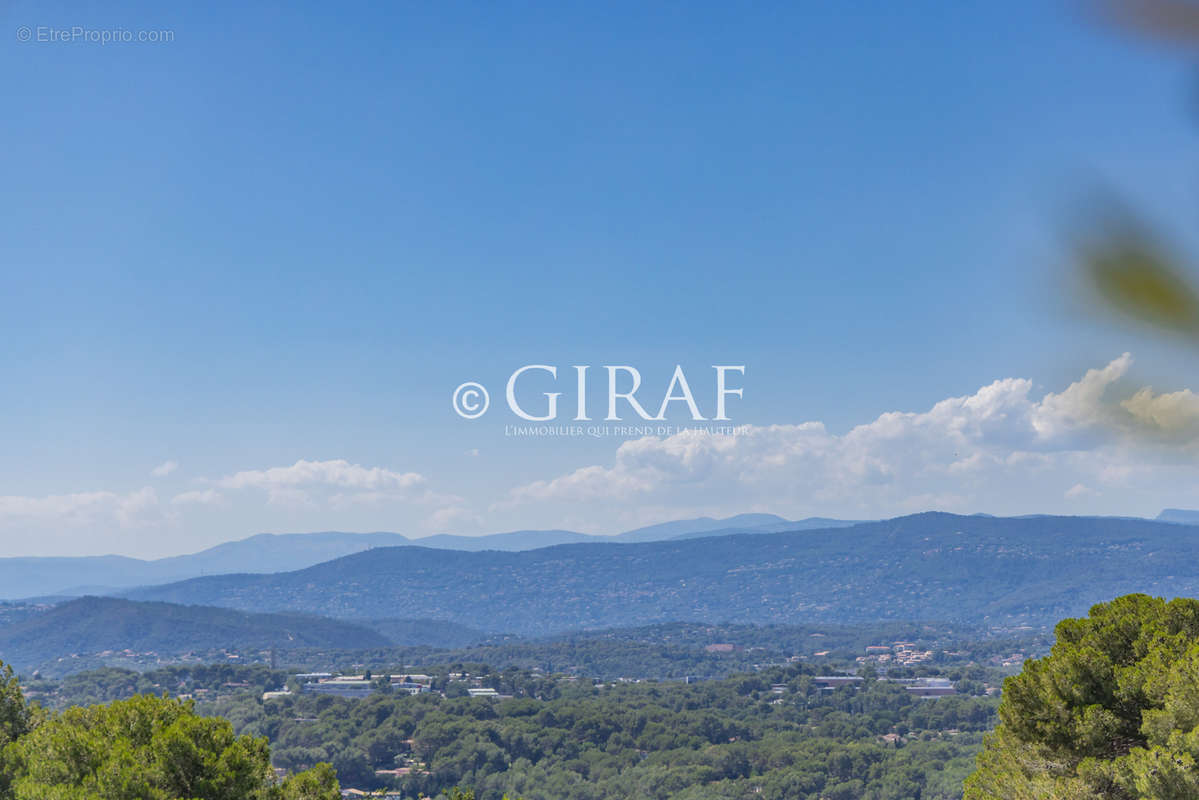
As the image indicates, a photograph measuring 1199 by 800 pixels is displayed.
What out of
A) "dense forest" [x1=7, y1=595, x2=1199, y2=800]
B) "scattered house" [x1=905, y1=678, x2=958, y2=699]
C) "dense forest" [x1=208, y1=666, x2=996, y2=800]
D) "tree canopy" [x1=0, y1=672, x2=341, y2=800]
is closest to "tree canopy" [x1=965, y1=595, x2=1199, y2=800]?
"dense forest" [x1=7, y1=595, x2=1199, y2=800]

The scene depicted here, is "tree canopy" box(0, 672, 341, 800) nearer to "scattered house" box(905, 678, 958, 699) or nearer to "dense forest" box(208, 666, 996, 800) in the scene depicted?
"dense forest" box(208, 666, 996, 800)

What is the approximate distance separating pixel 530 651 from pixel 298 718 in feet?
348

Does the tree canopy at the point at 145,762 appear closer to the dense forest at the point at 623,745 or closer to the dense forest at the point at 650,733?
the dense forest at the point at 650,733

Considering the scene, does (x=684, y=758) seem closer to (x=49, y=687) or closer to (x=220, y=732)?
(x=220, y=732)

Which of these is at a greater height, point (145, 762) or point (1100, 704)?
point (1100, 704)

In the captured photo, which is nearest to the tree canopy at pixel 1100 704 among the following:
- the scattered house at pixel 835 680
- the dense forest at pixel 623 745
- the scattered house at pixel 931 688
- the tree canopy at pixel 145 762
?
the tree canopy at pixel 145 762

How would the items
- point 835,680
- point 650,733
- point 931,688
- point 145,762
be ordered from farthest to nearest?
1. point 835,680
2. point 931,688
3. point 650,733
4. point 145,762

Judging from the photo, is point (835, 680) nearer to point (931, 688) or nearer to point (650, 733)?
point (931, 688)

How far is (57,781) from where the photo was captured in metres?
12.8

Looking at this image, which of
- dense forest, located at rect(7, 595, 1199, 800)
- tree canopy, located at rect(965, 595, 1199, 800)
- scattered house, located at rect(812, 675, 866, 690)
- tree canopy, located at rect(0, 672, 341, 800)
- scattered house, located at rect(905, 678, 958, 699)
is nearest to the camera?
tree canopy, located at rect(965, 595, 1199, 800)

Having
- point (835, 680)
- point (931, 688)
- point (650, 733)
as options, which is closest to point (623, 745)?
point (650, 733)

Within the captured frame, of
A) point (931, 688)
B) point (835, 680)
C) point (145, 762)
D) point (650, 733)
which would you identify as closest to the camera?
point (145, 762)

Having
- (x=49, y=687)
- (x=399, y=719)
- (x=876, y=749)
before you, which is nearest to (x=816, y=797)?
(x=876, y=749)


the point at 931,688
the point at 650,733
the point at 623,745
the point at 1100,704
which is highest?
the point at 1100,704
